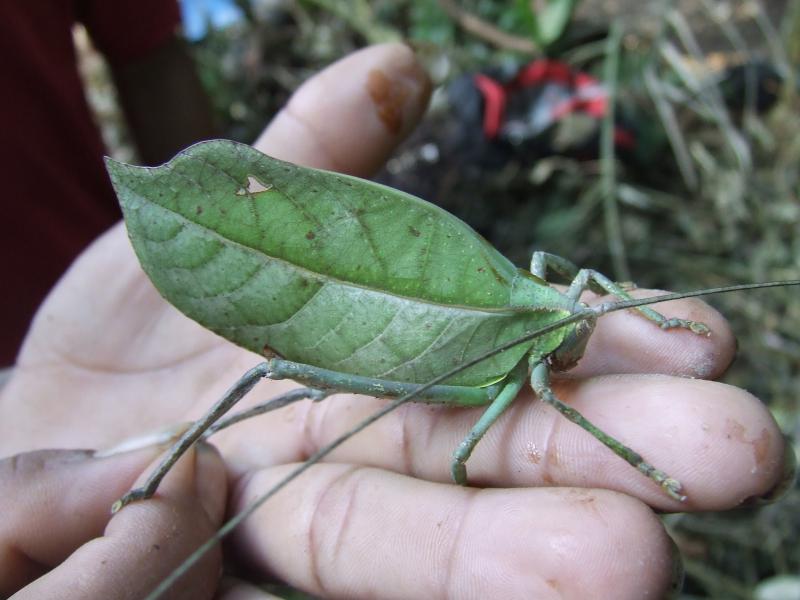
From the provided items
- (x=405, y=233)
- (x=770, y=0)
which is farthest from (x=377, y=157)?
(x=770, y=0)

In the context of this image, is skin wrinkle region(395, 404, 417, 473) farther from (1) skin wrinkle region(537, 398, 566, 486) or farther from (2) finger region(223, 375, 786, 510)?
(1) skin wrinkle region(537, 398, 566, 486)

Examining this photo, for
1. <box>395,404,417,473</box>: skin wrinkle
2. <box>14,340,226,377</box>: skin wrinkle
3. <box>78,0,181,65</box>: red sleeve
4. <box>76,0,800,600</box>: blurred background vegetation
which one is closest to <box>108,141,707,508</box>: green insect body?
<box>395,404,417,473</box>: skin wrinkle

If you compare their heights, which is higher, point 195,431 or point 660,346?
point 195,431

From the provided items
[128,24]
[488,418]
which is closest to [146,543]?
[488,418]

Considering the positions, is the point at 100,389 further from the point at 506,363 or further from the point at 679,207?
the point at 679,207

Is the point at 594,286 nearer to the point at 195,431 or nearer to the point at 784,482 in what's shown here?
the point at 784,482
